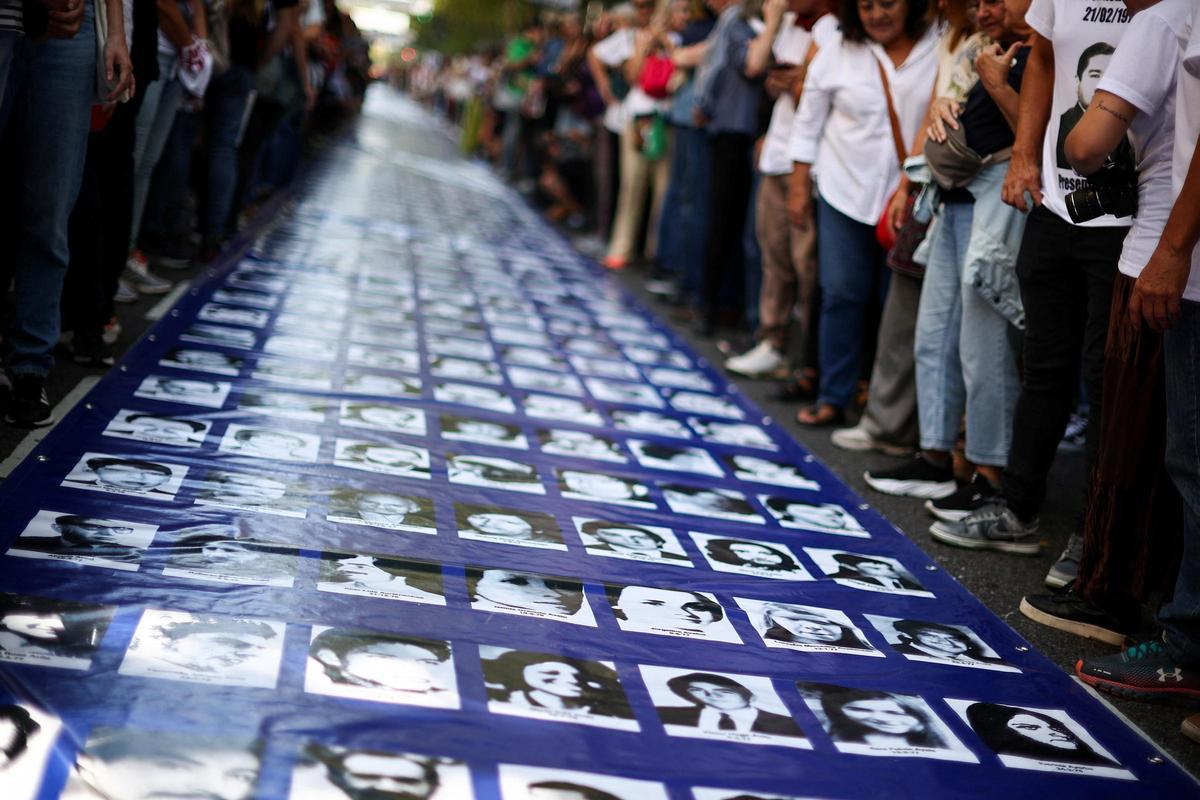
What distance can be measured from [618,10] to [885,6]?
19.6 ft

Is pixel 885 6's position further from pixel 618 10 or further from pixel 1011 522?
pixel 618 10

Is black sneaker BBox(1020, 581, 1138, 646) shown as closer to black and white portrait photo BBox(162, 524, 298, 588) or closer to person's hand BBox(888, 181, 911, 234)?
person's hand BBox(888, 181, 911, 234)

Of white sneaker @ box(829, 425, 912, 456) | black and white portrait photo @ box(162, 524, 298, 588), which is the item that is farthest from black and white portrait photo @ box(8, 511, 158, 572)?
white sneaker @ box(829, 425, 912, 456)

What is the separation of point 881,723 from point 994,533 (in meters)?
1.49

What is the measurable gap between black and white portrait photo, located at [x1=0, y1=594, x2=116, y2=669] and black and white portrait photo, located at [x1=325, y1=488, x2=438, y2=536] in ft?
2.79

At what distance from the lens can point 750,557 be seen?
351cm

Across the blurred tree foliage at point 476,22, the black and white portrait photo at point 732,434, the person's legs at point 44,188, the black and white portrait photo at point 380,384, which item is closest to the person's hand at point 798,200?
the black and white portrait photo at point 732,434

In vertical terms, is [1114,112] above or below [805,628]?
above

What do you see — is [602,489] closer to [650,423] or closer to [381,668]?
[650,423]

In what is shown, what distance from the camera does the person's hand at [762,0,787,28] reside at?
6.32 m

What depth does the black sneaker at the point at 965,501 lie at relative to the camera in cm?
407

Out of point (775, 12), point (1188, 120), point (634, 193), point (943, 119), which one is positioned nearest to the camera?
point (1188, 120)

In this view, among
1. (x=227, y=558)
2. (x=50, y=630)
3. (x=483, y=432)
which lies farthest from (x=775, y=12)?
(x=50, y=630)

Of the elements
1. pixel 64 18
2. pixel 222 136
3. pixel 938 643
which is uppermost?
pixel 64 18
